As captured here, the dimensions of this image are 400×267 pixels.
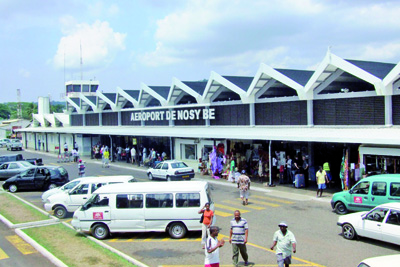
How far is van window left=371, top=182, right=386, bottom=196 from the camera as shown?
15.0 metres

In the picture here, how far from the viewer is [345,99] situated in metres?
22.6

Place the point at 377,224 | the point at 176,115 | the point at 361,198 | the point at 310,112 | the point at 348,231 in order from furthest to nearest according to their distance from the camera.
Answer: the point at 176,115 → the point at 310,112 → the point at 361,198 → the point at 348,231 → the point at 377,224

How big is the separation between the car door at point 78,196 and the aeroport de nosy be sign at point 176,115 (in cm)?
1555

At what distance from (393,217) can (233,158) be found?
15.5 meters

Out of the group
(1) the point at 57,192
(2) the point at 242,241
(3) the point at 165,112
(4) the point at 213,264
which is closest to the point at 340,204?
(2) the point at 242,241

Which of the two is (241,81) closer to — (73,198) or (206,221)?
(73,198)

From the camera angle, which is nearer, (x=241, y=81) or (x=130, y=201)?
(x=130, y=201)

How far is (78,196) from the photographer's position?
18.0m

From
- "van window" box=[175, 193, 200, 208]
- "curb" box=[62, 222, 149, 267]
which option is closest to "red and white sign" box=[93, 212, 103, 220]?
"curb" box=[62, 222, 149, 267]

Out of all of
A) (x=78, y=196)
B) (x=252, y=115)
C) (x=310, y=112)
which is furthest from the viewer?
(x=252, y=115)

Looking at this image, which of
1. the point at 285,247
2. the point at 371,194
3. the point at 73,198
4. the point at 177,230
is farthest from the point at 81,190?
the point at 371,194

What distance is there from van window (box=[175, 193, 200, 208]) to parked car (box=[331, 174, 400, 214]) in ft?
21.6

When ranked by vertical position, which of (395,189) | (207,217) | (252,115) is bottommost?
(207,217)

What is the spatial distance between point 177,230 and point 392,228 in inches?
273
